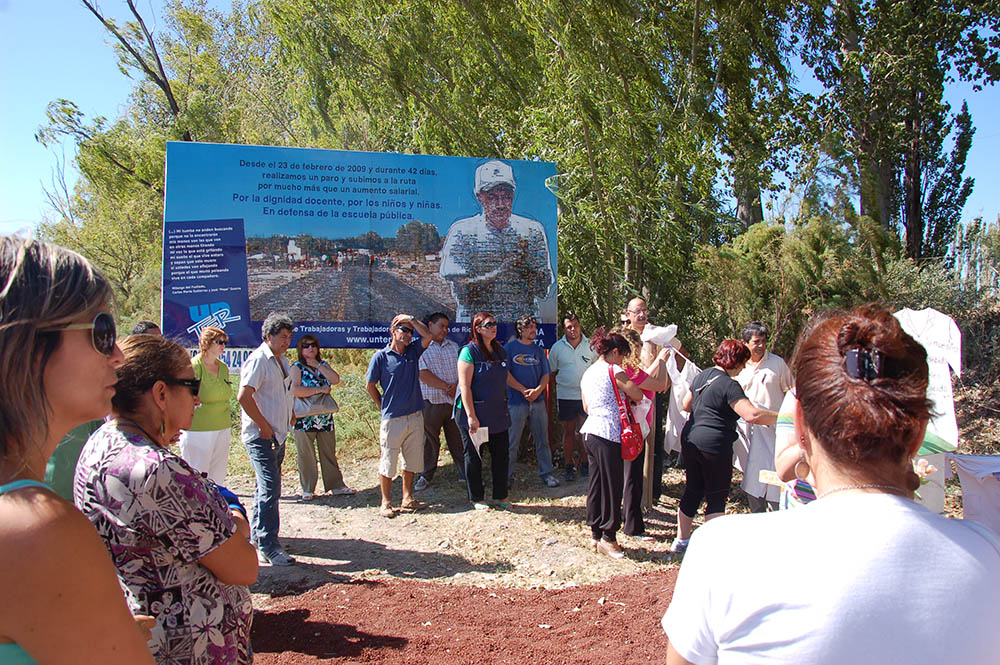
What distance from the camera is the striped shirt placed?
7510 mm

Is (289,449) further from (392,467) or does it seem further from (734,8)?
(734,8)

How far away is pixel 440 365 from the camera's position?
24.8ft

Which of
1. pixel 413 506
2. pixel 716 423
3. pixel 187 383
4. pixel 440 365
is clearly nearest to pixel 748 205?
pixel 440 365

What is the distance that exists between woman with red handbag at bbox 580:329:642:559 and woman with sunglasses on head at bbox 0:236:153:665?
4.45m

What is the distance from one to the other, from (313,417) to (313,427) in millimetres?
105

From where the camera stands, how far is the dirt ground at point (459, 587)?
155 inches

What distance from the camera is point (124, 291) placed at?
18.9 metres

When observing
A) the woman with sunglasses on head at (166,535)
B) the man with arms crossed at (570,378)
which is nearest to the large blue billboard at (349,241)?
the man with arms crossed at (570,378)

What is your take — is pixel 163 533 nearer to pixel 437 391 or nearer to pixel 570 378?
pixel 437 391

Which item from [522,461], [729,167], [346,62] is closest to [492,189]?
[522,461]

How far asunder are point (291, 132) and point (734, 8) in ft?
42.2

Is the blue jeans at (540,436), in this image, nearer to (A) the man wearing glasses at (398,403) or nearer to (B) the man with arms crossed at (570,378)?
(B) the man with arms crossed at (570,378)

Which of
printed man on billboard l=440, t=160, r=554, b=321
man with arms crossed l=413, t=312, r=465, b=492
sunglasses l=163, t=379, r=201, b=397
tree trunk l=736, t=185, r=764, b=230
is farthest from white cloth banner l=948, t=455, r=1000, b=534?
tree trunk l=736, t=185, r=764, b=230

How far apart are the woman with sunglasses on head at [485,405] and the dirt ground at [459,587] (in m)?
0.29
